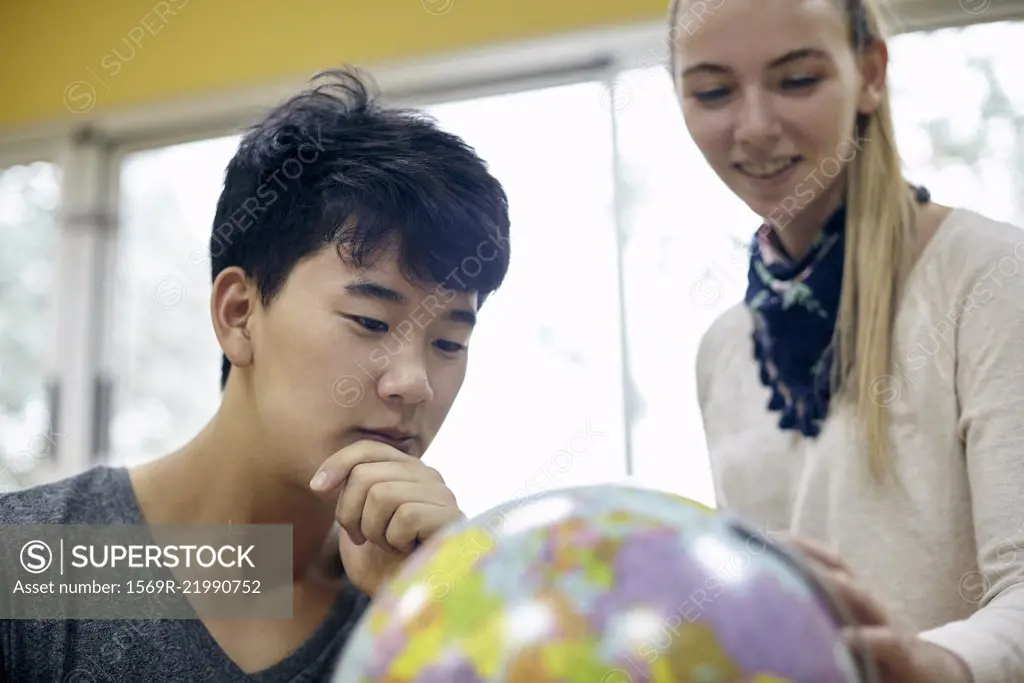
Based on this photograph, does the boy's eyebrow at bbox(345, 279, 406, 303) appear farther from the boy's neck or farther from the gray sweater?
the gray sweater

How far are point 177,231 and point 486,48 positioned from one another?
1003 mm

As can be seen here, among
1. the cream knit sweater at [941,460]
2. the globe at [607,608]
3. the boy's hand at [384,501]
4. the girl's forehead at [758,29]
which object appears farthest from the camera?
the girl's forehead at [758,29]

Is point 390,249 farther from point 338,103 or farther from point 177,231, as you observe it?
point 177,231

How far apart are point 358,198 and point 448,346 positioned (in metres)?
0.19

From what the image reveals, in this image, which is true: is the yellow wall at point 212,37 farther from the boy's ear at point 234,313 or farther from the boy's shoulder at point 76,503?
the boy's shoulder at point 76,503

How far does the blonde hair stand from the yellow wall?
1198 mm

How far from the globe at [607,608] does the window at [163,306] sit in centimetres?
230

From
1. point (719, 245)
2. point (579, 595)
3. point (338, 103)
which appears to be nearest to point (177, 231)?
point (719, 245)

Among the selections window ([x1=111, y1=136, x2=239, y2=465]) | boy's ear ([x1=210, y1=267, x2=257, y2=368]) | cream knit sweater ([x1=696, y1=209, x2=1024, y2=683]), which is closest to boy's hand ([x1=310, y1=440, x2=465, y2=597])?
boy's ear ([x1=210, y1=267, x2=257, y2=368])

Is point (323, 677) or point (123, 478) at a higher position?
point (123, 478)

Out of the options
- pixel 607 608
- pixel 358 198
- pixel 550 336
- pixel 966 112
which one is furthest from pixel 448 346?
pixel 966 112

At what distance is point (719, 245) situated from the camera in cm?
212

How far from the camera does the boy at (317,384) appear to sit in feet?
2.99

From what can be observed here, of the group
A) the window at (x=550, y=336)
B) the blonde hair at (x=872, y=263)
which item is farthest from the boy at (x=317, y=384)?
the window at (x=550, y=336)
